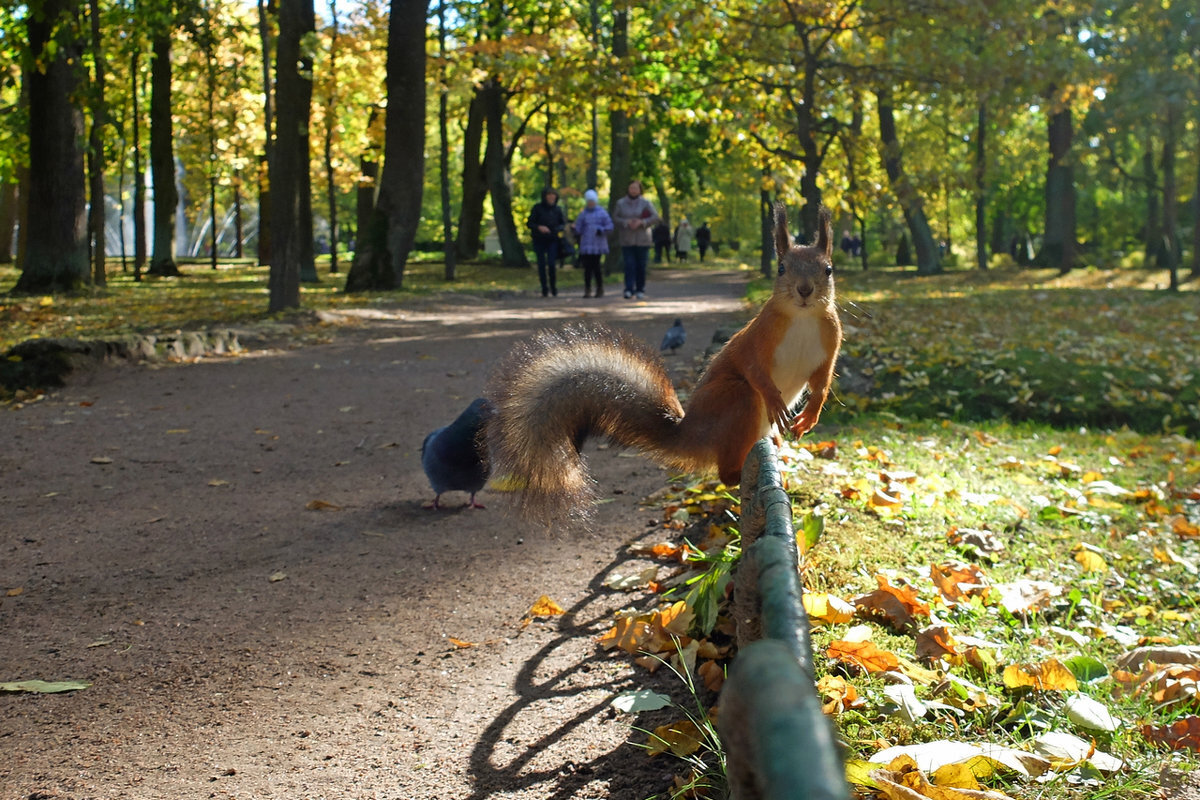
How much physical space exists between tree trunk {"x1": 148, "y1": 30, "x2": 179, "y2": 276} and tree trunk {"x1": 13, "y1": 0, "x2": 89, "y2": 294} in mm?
6174

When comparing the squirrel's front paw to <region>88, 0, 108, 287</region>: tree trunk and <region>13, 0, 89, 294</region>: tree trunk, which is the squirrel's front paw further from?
<region>88, 0, 108, 287</region>: tree trunk

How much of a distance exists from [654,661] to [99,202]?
1764 centimetres

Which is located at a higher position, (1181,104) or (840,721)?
(1181,104)

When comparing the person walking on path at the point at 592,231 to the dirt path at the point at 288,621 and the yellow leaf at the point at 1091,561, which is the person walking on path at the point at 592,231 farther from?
the yellow leaf at the point at 1091,561

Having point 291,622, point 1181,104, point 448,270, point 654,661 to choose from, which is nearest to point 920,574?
point 654,661

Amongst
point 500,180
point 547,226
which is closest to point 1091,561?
point 547,226

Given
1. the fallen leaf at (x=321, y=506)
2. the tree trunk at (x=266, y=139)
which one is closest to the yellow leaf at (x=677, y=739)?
the fallen leaf at (x=321, y=506)

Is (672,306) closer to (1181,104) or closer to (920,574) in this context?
Answer: (1181,104)

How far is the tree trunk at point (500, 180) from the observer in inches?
1077

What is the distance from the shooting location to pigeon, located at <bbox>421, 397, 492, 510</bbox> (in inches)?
187

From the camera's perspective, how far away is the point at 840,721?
2.50 meters

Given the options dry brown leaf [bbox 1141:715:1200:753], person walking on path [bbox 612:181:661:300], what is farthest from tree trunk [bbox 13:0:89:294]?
dry brown leaf [bbox 1141:715:1200:753]

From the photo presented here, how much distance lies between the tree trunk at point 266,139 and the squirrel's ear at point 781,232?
10.6 m

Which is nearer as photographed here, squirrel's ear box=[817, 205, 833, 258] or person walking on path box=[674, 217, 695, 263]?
squirrel's ear box=[817, 205, 833, 258]
